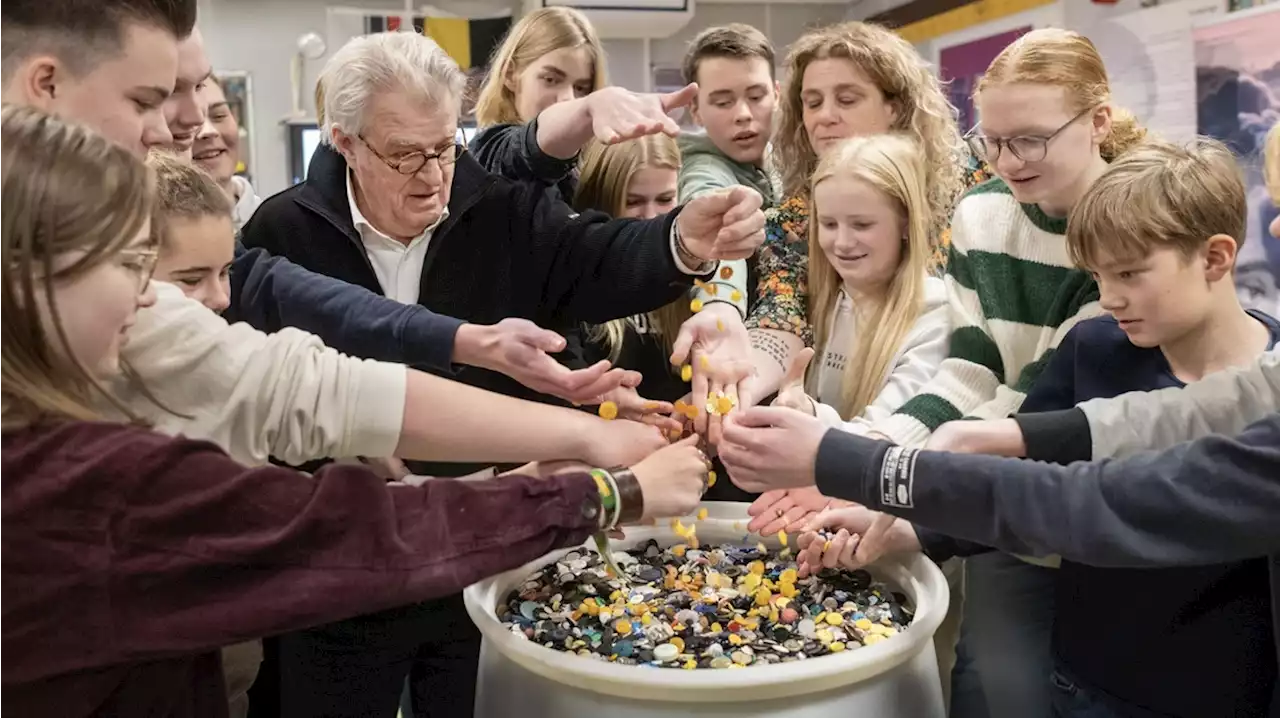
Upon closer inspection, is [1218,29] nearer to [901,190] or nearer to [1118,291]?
[901,190]

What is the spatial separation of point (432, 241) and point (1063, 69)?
988 millimetres

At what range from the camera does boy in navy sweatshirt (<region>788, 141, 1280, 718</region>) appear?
1.17 meters

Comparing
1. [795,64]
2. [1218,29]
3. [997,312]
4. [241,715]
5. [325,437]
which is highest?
[1218,29]

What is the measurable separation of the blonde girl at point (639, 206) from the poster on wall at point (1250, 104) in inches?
77.5

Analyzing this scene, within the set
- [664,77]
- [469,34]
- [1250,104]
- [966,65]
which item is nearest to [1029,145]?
[1250,104]

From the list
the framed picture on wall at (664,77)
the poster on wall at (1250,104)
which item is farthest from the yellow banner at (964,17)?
the framed picture on wall at (664,77)

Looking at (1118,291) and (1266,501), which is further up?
(1118,291)

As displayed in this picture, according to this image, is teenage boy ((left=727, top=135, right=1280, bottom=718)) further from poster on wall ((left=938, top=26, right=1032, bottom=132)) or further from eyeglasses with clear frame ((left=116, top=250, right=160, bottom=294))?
poster on wall ((left=938, top=26, right=1032, bottom=132))

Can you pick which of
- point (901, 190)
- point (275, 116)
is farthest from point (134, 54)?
point (275, 116)

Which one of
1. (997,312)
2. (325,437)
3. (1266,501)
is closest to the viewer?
(1266,501)

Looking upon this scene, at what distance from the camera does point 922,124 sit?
75.7 inches

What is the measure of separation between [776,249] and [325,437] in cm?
109

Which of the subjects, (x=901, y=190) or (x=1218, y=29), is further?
(x=1218, y=29)

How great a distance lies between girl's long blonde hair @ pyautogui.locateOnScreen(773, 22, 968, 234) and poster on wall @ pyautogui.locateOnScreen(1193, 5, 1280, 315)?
1.50 m
